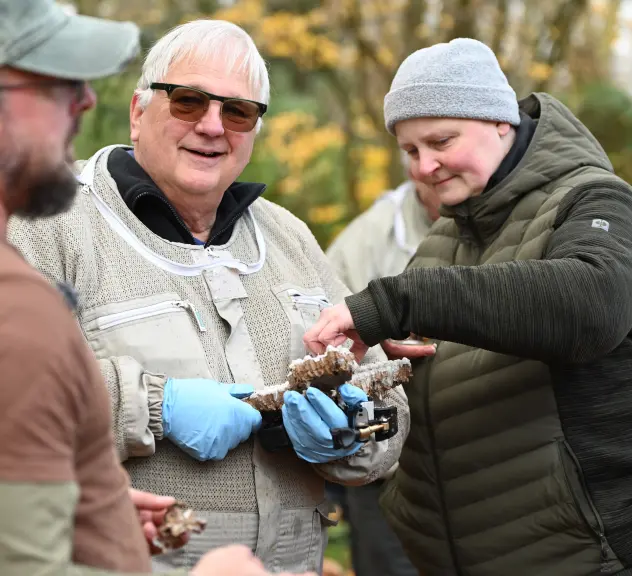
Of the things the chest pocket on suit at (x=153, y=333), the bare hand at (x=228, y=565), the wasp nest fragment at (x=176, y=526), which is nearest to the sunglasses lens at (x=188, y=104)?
the chest pocket on suit at (x=153, y=333)

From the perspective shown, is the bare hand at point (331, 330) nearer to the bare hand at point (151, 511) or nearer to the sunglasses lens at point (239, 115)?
the sunglasses lens at point (239, 115)

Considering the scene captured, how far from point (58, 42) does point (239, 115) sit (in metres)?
1.54

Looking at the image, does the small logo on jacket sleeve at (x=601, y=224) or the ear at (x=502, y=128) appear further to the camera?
the ear at (x=502, y=128)

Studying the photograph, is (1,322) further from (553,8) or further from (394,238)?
(553,8)

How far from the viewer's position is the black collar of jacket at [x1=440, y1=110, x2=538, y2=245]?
3.16m

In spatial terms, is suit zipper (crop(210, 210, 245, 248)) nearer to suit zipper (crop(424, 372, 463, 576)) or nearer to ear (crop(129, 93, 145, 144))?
ear (crop(129, 93, 145, 144))

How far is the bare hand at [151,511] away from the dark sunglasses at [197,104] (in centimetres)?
136

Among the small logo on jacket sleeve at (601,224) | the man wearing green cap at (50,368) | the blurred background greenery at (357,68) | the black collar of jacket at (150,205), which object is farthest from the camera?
the blurred background greenery at (357,68)

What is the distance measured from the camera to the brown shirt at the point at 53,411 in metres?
1.39

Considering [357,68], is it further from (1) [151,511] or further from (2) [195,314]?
(1) [151,511]

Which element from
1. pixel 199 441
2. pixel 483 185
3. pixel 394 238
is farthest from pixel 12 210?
pixel 394 238

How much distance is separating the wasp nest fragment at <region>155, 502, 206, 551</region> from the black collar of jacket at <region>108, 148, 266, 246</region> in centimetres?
120

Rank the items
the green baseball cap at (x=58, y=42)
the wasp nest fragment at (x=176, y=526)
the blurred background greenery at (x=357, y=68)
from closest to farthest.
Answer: the green baseball cap at (x=58, y=42) → the wasp nest fragment at (x=176, y=526) → the blurred background greenery at (x=357, y=68)

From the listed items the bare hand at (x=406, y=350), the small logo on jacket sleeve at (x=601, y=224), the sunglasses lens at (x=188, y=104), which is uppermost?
the sunglasses lens at (x=188, y=104)
